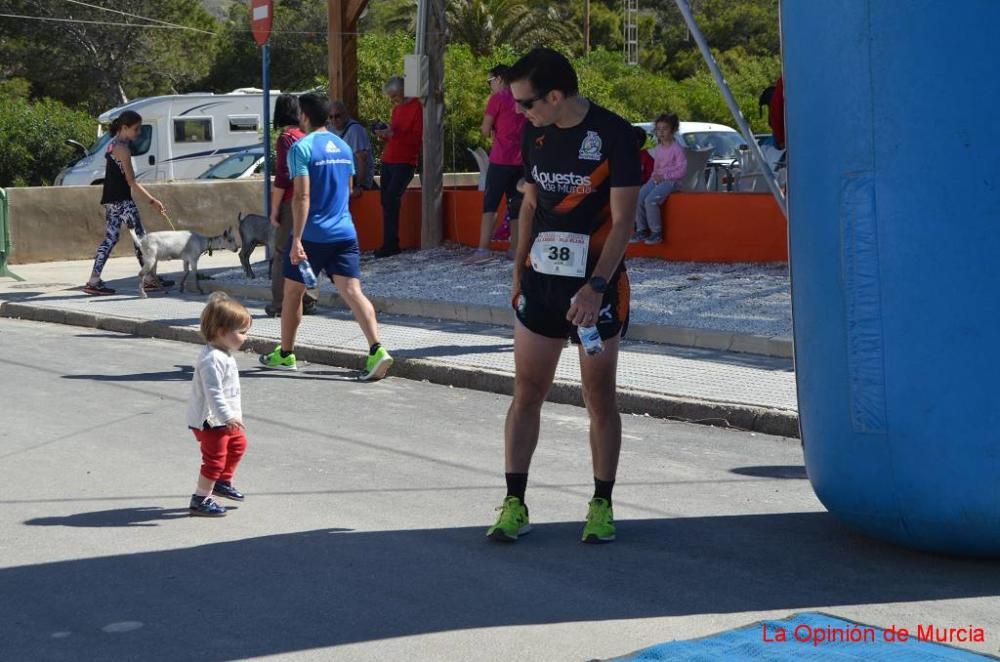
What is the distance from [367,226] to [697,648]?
12.1 meters

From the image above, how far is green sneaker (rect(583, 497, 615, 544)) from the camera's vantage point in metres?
5.41

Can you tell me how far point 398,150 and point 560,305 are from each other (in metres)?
9.80

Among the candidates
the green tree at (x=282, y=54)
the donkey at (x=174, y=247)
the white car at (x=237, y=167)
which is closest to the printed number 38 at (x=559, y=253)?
the donkey at (x=174, y=247)

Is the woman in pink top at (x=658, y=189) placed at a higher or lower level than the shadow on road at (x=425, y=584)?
higher

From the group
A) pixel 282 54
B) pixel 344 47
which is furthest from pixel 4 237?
pixel 282 54

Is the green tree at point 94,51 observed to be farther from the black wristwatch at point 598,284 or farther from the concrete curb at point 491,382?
the black wristwatch at point 598,284

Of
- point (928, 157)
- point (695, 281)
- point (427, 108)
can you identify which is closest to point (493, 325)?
point (695, 281)

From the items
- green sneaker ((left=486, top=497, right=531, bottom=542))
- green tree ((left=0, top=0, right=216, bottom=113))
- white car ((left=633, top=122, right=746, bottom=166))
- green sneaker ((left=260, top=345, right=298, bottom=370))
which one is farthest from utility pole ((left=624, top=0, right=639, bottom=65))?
green sneaker ((left=486, top=497, right=531, bottom=542))

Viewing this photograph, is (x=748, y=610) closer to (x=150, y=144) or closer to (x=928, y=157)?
(x=928, y=157)

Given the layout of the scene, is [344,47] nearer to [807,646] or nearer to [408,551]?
[408,551]

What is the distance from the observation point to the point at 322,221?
9156 millimetres

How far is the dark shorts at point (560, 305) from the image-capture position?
526 centimetres

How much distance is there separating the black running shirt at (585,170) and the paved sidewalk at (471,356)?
9.23ft

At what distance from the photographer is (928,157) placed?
184 inches
